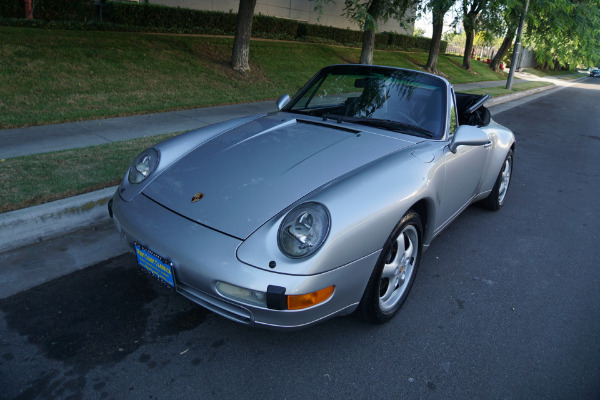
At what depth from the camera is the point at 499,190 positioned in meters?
4.64

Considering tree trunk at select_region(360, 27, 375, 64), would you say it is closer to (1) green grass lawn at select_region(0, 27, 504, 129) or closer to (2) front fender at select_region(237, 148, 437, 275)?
(1) green grass lawn at select_region(0, 27, 504, 129)

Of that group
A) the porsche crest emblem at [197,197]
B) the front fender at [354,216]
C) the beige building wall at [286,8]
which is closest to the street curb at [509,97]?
the beige building wall at [286,8]

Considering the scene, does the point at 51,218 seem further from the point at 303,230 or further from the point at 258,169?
the point at 303,230

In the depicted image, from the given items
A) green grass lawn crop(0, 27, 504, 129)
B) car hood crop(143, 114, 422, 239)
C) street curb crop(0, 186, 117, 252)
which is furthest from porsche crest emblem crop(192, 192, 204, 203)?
green grass lawn crop(0, 27, 504, 129)

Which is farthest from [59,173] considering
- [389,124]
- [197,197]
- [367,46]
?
[367,46]

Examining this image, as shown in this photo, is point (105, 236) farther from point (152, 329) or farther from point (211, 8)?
point (211, 8)

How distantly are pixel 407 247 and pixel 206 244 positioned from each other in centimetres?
131

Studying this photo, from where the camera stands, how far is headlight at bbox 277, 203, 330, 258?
209cm

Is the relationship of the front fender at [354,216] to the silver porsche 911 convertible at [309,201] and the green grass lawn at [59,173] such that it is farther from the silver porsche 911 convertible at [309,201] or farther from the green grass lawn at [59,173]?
the green grass lawn at [59,173]

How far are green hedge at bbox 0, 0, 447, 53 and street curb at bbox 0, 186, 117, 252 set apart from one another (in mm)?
8830

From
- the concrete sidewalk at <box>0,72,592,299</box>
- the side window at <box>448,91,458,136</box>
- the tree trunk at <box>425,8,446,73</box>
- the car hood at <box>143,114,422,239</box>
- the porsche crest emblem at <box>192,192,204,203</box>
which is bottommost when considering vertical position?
the concrete sidewalk at <box>0,72,592,299</box>

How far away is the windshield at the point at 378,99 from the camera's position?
3299mm

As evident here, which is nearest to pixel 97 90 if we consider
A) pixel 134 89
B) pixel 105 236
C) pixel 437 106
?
pixel 134 89

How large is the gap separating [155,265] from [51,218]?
1723 mm
